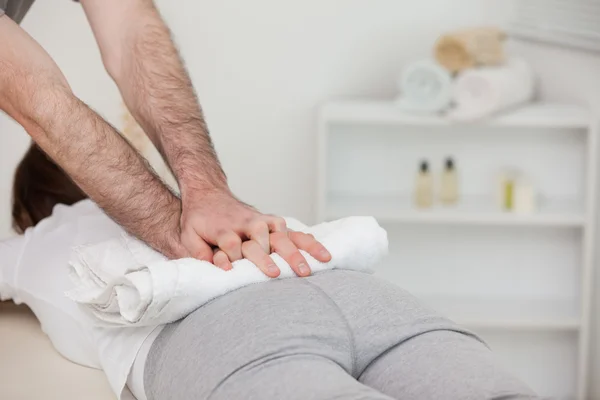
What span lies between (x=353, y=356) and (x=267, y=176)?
191cm

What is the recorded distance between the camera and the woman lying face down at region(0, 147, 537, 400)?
3.28 ft

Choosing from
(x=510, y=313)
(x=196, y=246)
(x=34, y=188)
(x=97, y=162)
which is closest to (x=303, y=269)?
(x=196, y=246)

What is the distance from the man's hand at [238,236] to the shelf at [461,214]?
51.5 inches

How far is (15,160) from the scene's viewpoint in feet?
9.61

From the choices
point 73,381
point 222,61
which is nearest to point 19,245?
point 73,381

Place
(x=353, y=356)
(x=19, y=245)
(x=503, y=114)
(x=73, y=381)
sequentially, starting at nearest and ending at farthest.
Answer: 1. (x=353, y=356)
2. (x=73, y=381)
3. (x=19, y=245)
4. (x=503, y=114)

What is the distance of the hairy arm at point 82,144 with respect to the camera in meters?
1.42

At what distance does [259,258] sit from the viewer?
1.27 metres

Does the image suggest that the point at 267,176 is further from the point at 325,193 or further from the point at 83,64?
the point at 83,64

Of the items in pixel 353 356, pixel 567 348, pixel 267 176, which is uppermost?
pixel 353 356

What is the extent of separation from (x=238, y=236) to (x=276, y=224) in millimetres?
65

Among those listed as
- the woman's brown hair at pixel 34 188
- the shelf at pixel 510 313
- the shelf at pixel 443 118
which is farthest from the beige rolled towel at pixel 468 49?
the woman's brown hair at pixel 34 188

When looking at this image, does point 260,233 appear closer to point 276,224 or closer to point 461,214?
point 276,224

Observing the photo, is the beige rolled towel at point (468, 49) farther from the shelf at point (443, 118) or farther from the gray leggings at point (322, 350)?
the gray leggings at point (322, 350)
